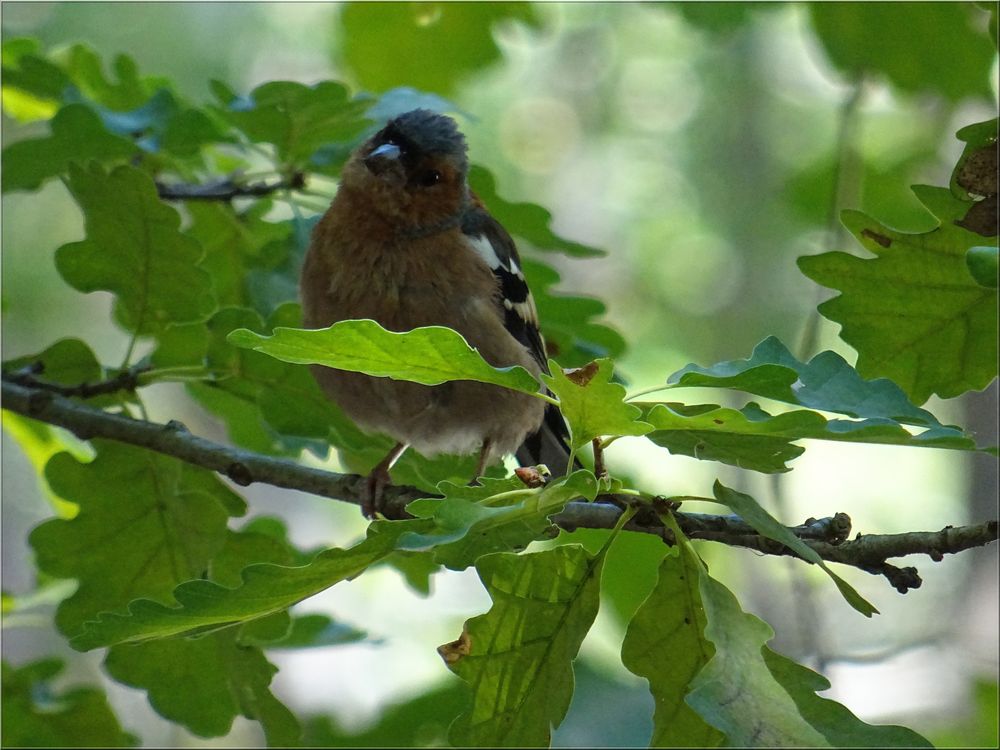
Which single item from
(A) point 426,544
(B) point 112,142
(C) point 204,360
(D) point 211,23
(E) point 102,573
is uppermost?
(D) point 211,23

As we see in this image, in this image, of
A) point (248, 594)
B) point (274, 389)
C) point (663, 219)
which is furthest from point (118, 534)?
point (663, 219)

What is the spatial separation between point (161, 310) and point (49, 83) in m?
0.89

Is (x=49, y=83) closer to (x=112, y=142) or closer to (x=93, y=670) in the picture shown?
(x=112, y=142)

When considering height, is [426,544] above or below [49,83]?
below

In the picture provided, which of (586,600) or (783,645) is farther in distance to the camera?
(783,645)

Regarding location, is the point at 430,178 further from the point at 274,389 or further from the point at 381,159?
the point at 274,389

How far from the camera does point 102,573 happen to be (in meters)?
3.08

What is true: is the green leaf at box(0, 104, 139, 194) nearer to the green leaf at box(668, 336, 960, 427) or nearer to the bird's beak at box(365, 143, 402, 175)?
the bird's beak at box(365, 143, 402, 175)

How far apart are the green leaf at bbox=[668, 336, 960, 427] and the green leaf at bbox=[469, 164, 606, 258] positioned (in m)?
1.45

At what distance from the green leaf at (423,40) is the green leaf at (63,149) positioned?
5.29ft

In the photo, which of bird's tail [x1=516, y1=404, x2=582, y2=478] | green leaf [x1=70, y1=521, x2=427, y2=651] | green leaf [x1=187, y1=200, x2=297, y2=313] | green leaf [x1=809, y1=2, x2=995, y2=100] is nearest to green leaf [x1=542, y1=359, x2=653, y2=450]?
green leaf [x1=70, y1=521, x2=427, y2=651]

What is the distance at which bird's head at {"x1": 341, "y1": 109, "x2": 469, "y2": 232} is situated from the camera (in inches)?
150

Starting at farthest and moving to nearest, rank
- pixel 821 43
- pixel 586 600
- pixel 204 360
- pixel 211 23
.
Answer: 1. pixel 211 23
2. pixel 821 43
3. pixel 204 360
4. pixel 586 600

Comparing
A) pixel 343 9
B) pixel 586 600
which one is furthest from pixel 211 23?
pixel 586 600
